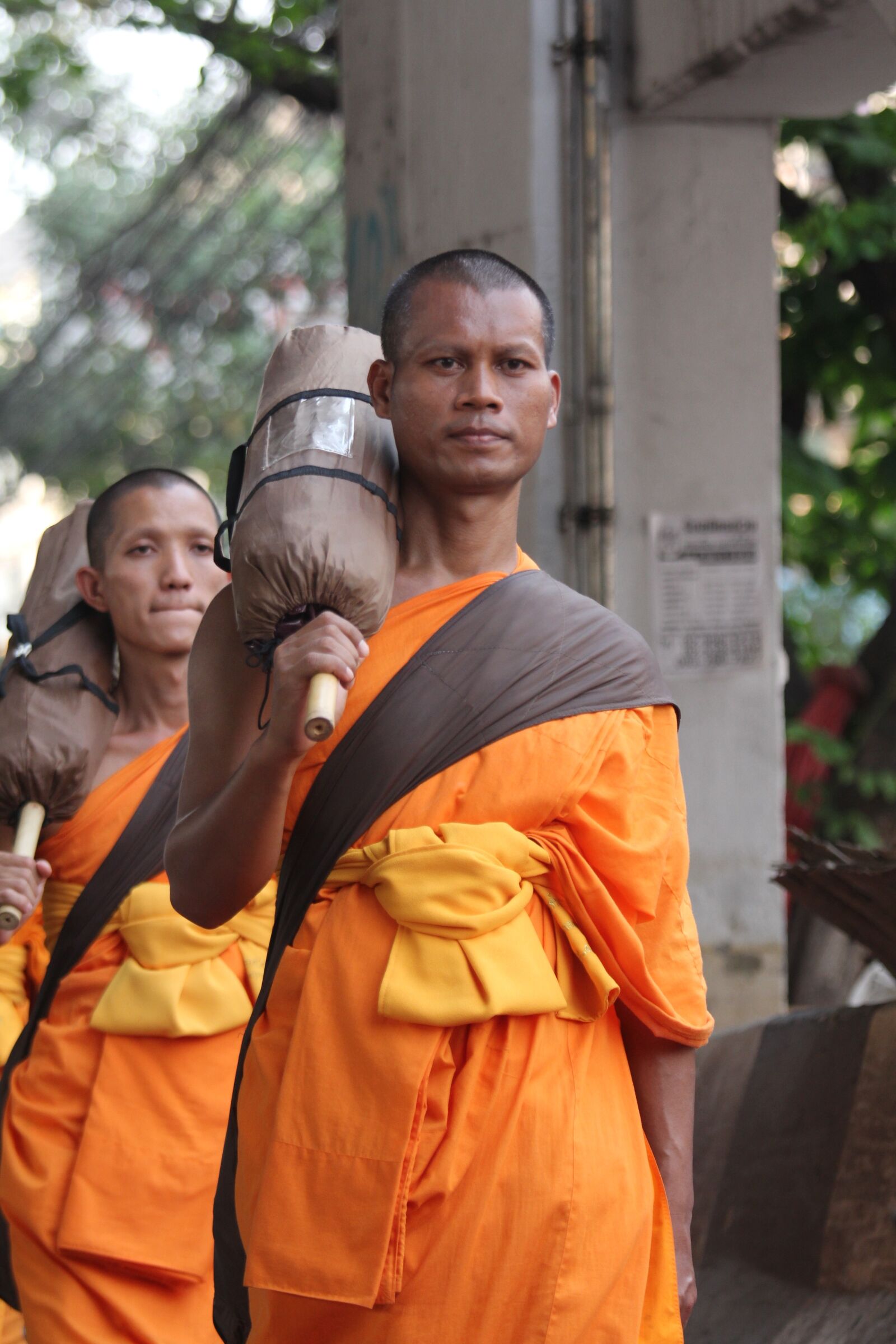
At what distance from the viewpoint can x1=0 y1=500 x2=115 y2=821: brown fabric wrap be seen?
3.14 m

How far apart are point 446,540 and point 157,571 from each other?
4.44ft

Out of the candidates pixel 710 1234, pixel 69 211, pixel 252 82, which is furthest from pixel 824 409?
pixel 69 211

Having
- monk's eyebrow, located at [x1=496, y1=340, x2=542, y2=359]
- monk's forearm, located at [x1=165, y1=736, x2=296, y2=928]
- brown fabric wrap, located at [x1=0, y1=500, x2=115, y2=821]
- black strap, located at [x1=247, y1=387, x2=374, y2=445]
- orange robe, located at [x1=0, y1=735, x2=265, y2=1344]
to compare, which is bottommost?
orange robe, located at [x1=0, y1=735, x2=265, y2=1344]

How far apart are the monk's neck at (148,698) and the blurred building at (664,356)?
65.5 inches

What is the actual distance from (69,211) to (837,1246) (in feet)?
55.5

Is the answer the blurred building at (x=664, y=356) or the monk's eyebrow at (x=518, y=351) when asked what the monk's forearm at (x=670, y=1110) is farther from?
the blurred building at (x=664, y=356)

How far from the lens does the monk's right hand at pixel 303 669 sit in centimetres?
182

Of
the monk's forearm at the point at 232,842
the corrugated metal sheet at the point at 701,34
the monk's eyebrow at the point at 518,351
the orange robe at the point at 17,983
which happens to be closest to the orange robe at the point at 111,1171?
the orange robe at the point at 17,983

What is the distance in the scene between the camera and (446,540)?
84.7 inches

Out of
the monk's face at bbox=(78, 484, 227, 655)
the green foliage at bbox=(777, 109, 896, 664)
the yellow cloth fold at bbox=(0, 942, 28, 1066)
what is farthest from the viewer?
the green foliage at bbox=(777, 109, 896, 664)

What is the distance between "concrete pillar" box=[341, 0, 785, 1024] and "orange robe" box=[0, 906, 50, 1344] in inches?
78.8

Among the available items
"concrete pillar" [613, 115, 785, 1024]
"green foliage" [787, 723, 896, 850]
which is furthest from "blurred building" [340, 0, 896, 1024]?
"green foliage" [787, 723, 896, 850]

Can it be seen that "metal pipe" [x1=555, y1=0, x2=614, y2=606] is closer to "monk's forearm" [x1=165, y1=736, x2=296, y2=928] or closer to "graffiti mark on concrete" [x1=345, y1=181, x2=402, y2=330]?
"graffiti mark on concrete" [x1=345, y1=181, x2=402, y2=330]

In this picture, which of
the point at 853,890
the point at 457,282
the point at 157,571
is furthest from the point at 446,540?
the point at 853,890
